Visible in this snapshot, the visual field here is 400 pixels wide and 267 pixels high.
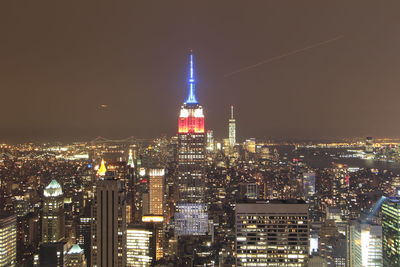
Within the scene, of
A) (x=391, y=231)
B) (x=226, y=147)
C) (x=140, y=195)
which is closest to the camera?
(x=391, y=231)

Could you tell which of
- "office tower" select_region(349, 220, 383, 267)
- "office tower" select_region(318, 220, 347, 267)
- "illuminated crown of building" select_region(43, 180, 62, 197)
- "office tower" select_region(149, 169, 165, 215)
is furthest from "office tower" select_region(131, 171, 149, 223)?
"office tower" select_region(349, 220, 383, 267)

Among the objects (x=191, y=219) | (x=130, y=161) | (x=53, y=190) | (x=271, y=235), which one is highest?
(x=130, y=161)

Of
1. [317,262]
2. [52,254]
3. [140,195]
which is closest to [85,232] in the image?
[52,254]

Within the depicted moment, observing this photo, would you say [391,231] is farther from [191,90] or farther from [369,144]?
[191,90]

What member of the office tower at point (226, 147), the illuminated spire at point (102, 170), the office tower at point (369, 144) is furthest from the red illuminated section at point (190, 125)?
the office tower at point (369, 144)

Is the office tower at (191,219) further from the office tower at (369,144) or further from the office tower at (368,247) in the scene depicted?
the office tower at (369,144)
